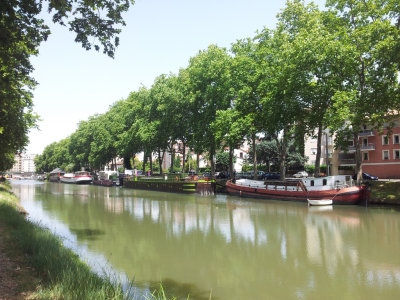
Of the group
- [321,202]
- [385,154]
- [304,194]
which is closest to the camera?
[321,202]

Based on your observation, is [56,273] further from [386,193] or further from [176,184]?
[176,184]

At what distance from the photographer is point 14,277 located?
24.5 ft

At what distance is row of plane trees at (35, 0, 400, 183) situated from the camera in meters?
26.7

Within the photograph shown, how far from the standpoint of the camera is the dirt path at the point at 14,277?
645 cm

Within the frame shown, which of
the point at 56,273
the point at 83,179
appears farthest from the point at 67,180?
the point at 56,273

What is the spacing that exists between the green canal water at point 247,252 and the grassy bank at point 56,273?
63.4 inches

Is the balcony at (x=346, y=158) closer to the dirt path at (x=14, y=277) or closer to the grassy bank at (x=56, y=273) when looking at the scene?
the grassy bank at (x=56, y=273)

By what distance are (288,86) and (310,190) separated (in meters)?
9.43

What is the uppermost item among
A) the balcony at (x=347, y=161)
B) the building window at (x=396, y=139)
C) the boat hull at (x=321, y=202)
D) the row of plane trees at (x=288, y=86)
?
the row of plane trees at (x=288, y=86)

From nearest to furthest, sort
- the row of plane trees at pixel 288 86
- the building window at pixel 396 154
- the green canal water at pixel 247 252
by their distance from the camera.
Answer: the green canal water at pixel 247 252 → the row of plane trees at pixel 288 86 → the building window at pixel 396 154

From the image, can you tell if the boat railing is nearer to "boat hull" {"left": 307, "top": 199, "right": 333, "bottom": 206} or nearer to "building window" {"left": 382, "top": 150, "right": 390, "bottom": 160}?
"boat hull" {"left": 307, "top": 199, "right": 333, "bottom": 206}

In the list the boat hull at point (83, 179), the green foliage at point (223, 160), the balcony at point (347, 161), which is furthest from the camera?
the boat hull at point (83, 179)

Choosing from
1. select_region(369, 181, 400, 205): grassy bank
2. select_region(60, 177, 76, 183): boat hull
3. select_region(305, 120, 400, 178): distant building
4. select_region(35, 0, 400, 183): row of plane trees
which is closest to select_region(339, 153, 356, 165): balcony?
select_region(305, 120, 400, 178): distant building

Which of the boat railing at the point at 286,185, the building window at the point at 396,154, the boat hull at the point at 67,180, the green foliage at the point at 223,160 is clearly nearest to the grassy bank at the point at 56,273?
the boat railing at the point at 286,185
